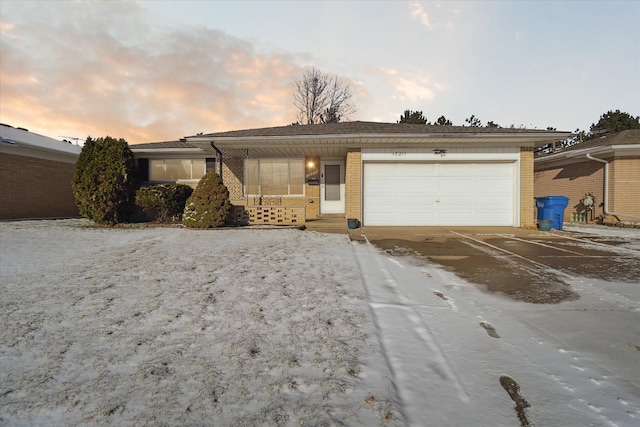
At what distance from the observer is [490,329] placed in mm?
2746

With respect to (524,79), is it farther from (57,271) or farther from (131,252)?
(57,271)

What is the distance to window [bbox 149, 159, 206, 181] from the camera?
13.2m

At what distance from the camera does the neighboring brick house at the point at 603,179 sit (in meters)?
11.6

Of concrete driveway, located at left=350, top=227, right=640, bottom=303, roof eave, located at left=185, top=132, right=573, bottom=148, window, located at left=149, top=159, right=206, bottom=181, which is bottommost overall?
concrete driveway, located at left=350, top=227, right=640, bottom=303

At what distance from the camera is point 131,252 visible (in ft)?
19.9

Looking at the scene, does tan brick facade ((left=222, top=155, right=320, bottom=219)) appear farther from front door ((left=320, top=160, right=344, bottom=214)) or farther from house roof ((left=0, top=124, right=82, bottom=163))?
house roof ((left=0, top=124, right=82, bottom=163))

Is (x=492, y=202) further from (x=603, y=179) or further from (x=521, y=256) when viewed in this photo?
(x=603, y=179)

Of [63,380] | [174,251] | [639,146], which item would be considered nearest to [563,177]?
[639,146]

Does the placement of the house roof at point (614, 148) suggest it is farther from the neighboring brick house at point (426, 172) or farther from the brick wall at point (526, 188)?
the brick wall at point (526, 188)

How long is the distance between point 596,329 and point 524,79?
12.4m

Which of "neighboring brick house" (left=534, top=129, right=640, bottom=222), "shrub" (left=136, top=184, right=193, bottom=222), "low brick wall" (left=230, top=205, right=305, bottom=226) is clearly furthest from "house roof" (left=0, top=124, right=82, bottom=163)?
"neighboring brick house" (left=534, top=129, right=640, bottom=222)

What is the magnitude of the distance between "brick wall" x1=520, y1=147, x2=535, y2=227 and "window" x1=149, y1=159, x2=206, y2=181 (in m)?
12.6

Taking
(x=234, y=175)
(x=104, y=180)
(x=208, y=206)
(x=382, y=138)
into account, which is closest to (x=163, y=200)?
(x=104, y=180)

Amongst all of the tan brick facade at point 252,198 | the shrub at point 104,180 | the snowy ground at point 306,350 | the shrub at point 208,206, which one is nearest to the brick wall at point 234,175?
the tan brick facade at point 252,198
